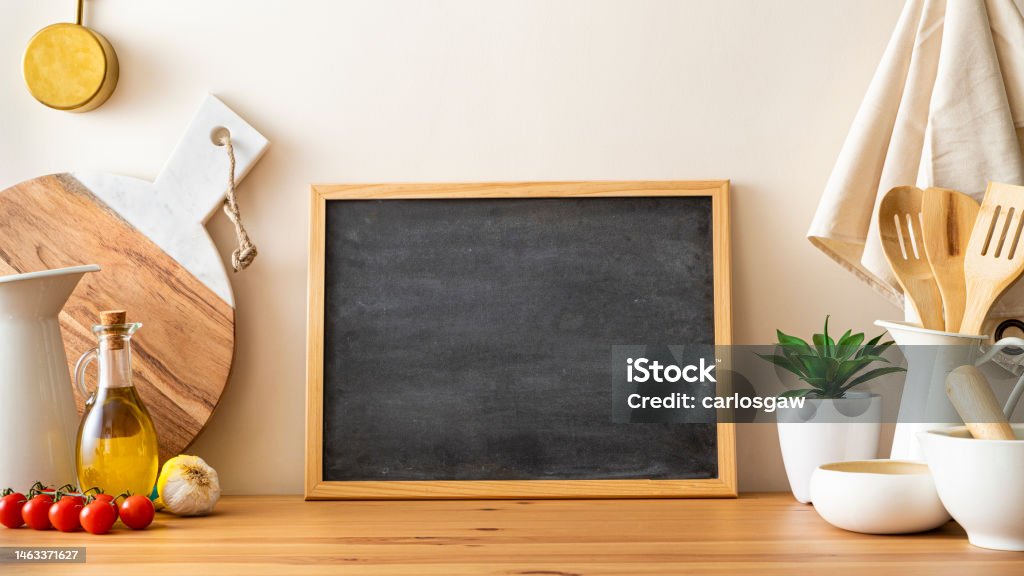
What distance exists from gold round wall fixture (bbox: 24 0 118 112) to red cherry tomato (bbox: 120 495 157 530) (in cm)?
55

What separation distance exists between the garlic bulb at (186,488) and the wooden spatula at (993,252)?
87 cm

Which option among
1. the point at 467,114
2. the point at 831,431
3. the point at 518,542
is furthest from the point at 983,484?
the point at 467,114

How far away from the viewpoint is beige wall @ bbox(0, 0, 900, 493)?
1104 mm

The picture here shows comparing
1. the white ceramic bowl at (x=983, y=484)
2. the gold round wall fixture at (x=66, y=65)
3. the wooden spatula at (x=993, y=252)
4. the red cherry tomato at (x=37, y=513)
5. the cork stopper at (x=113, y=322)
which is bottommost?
the red cherry tomato at (x=37, y=513)

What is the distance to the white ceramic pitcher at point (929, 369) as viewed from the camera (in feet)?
2.89

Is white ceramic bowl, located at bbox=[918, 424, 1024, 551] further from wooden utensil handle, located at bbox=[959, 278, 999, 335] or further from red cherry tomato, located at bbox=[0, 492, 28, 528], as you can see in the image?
red cherry tomato, located at bbox=[0, 492, 28, 528]

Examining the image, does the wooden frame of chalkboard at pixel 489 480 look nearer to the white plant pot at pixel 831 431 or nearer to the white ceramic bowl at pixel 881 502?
the white plant pot at pixel 831 431

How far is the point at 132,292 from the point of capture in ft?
3.55

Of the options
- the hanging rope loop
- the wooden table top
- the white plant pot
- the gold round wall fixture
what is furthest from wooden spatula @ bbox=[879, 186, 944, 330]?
the gold round wall fixture

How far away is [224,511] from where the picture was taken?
3.27 feet

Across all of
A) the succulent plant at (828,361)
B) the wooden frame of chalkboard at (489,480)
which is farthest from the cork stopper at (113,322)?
the succulent plant at (828,361)

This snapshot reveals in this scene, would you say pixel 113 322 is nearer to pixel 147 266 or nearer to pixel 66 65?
pixel 147 266

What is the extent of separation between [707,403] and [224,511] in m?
Answer: 0.62

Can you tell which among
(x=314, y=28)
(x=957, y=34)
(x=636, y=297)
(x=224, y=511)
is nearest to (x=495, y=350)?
(x=636, y=297)
